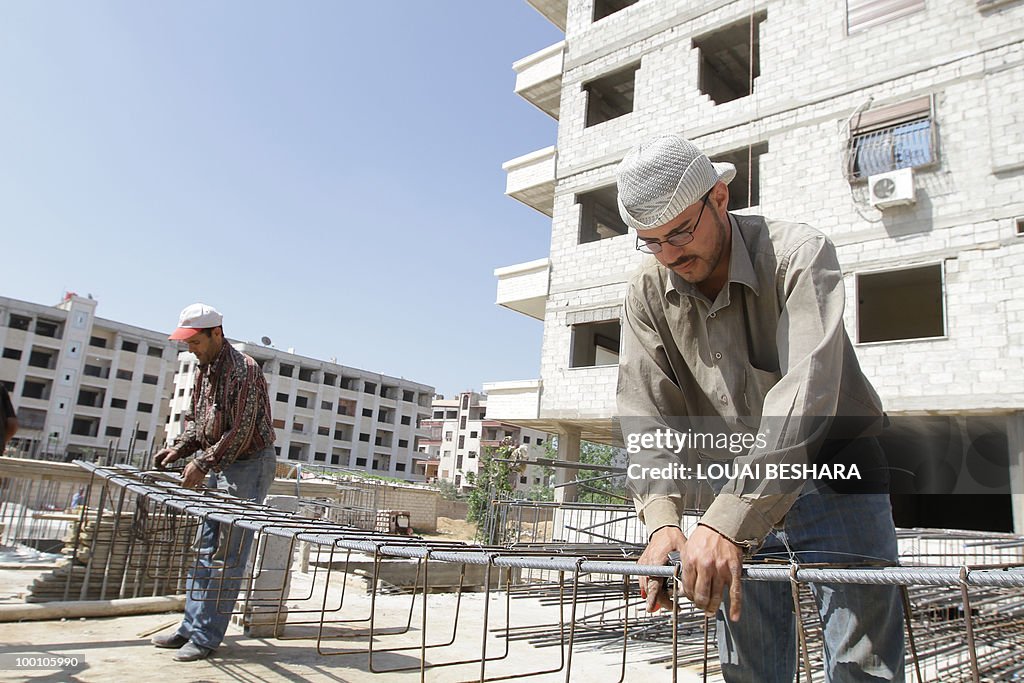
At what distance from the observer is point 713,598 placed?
1.38 m

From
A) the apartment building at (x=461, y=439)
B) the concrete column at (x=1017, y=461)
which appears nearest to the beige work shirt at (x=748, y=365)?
the concrete column at (x=1017, y=461)

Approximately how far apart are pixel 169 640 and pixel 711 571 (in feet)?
12.4

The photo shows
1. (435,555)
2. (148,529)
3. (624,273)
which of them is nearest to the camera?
(435,555)

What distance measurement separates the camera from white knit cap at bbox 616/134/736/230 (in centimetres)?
175

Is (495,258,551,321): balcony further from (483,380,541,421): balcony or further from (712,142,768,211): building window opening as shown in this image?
(712,142,768,211): building window opening

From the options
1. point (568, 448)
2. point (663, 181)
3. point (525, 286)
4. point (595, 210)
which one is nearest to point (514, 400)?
point (568, 448)

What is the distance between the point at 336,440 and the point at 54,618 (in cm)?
7280

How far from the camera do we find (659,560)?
5.24ft

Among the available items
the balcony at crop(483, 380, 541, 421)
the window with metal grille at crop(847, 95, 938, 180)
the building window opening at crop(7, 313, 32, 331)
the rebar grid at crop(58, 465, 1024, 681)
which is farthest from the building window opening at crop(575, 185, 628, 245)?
the building window opening at crop(7, 313, 32, 331)

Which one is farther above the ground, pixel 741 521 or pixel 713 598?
pixel 741 521

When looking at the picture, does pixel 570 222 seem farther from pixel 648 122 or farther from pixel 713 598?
pixel 713 598

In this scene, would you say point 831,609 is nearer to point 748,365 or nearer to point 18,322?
point 748,365

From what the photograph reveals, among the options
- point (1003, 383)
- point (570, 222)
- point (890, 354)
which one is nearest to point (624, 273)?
point (570, 222)

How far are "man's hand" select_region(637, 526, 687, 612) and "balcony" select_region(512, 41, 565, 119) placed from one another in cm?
1787
